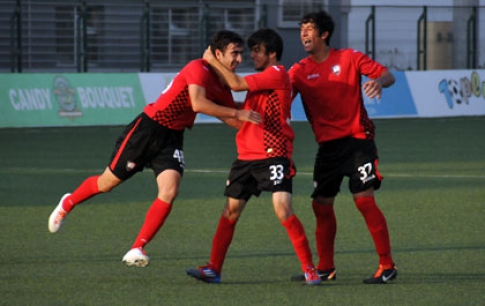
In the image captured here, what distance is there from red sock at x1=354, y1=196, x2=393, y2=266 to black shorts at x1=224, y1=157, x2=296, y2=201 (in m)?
0.55

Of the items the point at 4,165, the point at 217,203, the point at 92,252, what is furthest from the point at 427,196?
the point at 4,165

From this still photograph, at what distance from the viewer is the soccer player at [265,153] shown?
862cm

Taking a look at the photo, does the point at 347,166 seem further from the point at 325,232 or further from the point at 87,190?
the point at 87,190

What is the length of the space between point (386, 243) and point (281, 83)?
1.32 m

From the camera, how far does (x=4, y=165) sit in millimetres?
17656

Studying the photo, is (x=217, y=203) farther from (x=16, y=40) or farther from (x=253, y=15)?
(x=253, y=15)

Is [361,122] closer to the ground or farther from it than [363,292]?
farther from it

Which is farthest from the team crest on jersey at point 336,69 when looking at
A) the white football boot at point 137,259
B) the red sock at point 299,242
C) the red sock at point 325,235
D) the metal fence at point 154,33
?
the metal fence at point 154,33

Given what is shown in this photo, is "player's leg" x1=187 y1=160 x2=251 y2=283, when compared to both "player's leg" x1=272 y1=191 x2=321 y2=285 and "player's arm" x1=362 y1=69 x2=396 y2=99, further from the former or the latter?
"player's arm" x1=362 y1=69 x2=396 y2=99

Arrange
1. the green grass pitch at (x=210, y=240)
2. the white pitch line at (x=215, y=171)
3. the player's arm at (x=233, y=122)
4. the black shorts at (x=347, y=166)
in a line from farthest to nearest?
the white pitch line at (x=215, y=171) < the black shorts at (x=347, y=166) < the player's arm at (x=233, y=122) < the green grass pitch at (x=210, y=240)

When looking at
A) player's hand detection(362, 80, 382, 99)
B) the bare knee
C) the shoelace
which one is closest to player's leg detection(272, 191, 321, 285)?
player's hand detection(362, 80, 382, 99)

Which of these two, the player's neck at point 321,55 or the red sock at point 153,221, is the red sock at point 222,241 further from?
the player's neck at point 321,55

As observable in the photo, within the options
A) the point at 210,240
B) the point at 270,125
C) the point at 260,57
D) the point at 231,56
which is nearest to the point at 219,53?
the point at 231,56

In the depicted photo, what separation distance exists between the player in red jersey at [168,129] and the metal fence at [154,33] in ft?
63.0
